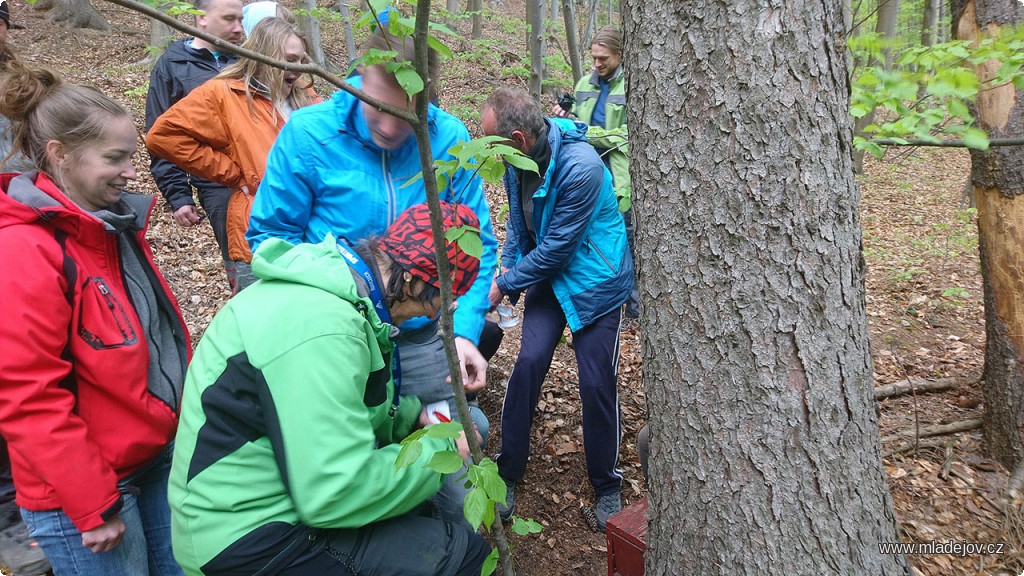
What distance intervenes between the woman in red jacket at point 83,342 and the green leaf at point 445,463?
3.29 feet

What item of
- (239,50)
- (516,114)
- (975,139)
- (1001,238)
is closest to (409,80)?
(239,50)

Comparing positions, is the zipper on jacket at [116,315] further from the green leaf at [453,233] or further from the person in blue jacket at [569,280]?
the person in blue jacket at [569,280]

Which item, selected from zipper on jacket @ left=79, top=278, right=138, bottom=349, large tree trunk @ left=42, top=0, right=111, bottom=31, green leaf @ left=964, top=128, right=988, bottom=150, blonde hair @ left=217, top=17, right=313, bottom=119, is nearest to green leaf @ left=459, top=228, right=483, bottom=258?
zipper on jacket @ left=79, top=278, right=138, bottom=349

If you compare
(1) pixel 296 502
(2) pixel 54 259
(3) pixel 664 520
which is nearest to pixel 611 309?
(3) pixel 664 520

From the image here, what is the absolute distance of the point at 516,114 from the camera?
2.85m

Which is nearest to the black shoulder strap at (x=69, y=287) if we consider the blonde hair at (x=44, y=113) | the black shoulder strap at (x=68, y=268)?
the black shoulder strap at (x=68, y=268)

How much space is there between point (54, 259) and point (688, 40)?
6.03 ft

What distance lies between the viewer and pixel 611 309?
118 inches

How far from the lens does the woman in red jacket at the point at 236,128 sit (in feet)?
9.91

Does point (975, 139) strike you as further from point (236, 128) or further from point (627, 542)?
point (236, 128)

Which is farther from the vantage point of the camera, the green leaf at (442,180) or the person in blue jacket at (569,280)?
the person in blue jacket at (569,280)

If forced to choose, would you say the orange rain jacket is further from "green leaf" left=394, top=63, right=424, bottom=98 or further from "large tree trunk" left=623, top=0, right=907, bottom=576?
"large tree trunk" left=623, top=0, right=907, bottom=576

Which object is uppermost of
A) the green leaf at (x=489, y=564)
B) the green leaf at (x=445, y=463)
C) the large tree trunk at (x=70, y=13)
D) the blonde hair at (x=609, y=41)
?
the large tree trunk at (x=70, y=13)

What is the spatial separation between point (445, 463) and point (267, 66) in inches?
92.8
